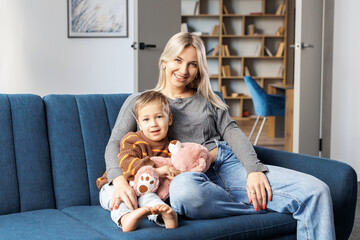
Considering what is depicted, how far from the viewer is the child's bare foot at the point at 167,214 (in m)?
1.56

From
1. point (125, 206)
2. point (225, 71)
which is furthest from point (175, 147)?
point (225, 71)

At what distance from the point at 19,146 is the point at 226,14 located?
6.66m

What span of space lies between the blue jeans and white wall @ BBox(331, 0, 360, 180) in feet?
7.63

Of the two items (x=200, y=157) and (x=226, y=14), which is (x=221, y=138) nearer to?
→ (x=200, y=157)

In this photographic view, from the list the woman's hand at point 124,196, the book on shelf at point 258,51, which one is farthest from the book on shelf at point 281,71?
the woman's hand at point 124,196

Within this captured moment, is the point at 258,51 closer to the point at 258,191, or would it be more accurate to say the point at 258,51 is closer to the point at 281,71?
the point at 281,71

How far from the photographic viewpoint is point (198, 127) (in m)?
2.03

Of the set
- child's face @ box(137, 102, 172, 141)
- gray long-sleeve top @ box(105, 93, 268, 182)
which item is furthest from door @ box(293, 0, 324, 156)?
child's face @ box(137, 102, 172, 141)

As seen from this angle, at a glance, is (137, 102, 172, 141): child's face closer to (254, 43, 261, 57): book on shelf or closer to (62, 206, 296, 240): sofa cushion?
(62, 206, 296, 240): sofa cushion

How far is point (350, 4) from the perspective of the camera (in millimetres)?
3977

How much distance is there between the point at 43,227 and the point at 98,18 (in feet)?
10.7

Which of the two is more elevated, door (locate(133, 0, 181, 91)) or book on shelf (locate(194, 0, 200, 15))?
book on shelf (locate(194, 0, 200, 15))

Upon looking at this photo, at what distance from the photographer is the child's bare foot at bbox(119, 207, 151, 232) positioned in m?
1.55

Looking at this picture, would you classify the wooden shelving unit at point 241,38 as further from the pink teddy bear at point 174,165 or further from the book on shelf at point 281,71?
the pink teddy bear at point 174,165
